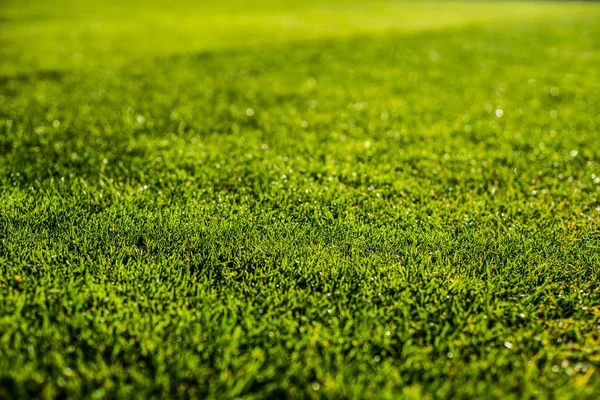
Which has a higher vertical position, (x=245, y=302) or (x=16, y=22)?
(x=16, y=22)

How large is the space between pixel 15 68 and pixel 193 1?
795 inches

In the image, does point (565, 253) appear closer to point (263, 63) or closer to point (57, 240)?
point (57, 240)

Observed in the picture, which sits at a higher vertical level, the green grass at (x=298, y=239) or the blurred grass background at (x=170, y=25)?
the blurred grass background at (x=170, y=25)

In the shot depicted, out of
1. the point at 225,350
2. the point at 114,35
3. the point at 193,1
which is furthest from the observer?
the point at 193,1

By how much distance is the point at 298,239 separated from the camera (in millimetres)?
4172

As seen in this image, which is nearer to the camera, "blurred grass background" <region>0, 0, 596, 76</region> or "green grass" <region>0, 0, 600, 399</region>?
"green grass" <region>0, 0, 600, 399</region>

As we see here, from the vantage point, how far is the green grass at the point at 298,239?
9.50 ft

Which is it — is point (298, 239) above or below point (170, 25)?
below

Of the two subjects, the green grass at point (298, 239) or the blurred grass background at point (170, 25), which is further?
the blurred grass background at point (170, 25)

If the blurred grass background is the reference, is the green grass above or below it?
below

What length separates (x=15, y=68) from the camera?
1058cm

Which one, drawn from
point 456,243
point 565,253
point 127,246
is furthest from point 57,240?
point 565,253

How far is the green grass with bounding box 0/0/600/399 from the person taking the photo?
2896 mm

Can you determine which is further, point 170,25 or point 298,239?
point 170,25
